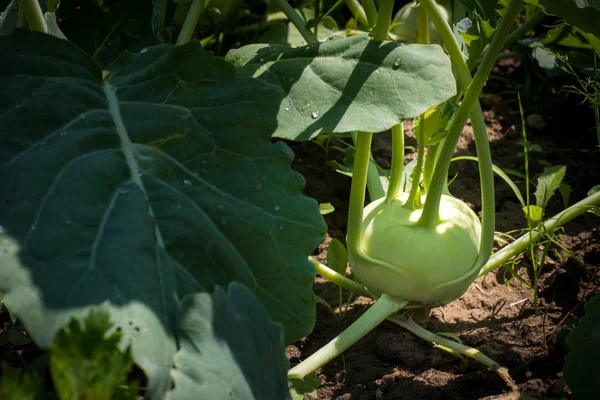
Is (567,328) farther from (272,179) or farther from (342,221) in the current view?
(272,179)


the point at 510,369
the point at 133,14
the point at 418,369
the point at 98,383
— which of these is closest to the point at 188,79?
the point at 133,14

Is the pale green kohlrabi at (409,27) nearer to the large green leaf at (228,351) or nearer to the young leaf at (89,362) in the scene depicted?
the large green leaf at (228,351)

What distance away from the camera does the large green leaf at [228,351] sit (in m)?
0.73

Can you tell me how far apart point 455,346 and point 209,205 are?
64 centimetres

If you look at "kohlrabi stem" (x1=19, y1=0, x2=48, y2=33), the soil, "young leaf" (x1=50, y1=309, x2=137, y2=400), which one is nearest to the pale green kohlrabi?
the soil

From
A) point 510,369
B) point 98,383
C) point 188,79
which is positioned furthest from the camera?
point 510,369

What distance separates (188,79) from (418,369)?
73 centimetres

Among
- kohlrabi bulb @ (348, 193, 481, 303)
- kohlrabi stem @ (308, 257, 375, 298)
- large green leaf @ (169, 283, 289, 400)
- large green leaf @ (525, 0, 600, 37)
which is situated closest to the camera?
large green leaf @ (169, 283, 289, 400)

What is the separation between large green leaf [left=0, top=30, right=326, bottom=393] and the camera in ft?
2.60

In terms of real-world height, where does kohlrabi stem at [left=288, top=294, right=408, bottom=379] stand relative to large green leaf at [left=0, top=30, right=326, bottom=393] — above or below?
below

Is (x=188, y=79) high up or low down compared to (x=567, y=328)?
up

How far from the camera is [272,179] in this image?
96cm

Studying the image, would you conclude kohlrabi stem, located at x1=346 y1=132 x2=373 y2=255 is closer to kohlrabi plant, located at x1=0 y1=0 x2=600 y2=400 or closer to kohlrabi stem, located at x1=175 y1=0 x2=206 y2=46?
kohlrabi plant, located at x1=0 y1=0 x2=600 y2=400

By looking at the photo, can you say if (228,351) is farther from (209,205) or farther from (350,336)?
(350,336)
